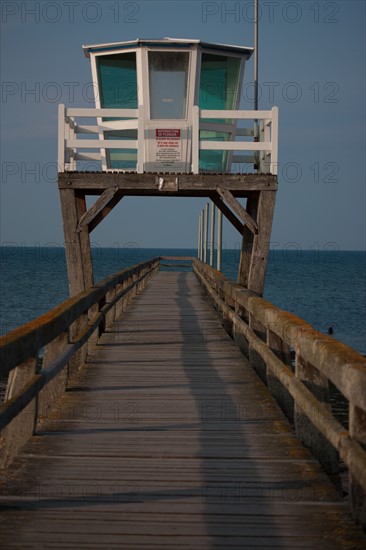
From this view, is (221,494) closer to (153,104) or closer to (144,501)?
(144,501)

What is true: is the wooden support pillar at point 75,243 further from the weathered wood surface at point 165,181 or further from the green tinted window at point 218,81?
the green tinted window at point 218,81

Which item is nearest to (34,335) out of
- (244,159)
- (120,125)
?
(120,125)

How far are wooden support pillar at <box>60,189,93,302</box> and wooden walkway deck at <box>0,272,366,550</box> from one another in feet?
17.8

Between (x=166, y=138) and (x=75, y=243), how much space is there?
2.57m

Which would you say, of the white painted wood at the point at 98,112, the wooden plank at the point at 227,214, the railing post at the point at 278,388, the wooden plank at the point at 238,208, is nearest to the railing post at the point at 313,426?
the railing post at the point at 278,388

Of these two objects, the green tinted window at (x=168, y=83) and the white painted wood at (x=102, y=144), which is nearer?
the white painted wood at (x=102, y=144)

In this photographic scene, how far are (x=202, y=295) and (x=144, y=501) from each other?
18.0 metres

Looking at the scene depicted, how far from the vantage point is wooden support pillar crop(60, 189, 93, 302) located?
44.5 ft

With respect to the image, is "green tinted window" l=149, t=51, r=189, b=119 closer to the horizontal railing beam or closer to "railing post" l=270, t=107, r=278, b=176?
"railing post" l=270, t=107, r=278, b=176

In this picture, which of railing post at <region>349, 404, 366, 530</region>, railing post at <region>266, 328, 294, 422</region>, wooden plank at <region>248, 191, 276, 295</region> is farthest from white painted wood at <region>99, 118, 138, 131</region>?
railing post at <region>349, 404, 366, 530</region>

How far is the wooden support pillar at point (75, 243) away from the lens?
534 inches

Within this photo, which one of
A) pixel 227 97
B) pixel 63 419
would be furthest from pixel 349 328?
pixel 63 419

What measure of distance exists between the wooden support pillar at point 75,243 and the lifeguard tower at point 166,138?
2 centimetres

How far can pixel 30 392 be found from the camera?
16.2ft
